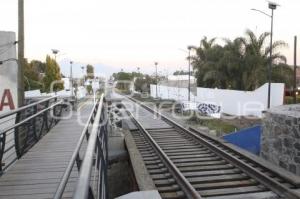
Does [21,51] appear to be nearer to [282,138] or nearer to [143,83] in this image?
[282,138]

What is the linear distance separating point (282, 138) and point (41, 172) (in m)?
6.18

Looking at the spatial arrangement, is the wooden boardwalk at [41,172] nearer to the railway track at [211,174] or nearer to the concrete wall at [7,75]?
the concrete wall at [7,75]

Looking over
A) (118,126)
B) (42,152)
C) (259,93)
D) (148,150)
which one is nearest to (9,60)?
(42,152)

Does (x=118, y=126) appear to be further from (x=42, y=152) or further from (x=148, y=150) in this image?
(x=42, y=152)

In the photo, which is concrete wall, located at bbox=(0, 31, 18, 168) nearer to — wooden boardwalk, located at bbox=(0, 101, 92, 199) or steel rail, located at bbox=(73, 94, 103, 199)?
wooden boardwalk, located at bbox=(0, 101, 92, 199)

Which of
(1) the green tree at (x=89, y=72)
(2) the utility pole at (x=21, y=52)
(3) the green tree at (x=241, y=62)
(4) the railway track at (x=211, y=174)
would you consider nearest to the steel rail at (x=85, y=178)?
(4) the railway track at (x=211, y=174)

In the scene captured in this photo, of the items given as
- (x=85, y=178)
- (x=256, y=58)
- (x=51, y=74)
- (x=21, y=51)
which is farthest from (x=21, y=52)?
(x=51, y=74)

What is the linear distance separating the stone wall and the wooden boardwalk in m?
4.89

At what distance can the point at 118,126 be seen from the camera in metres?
18.0

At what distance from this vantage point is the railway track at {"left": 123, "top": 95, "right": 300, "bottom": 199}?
8.73 m

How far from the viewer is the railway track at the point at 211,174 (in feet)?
28.7

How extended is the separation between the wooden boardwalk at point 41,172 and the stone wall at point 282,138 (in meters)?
4.89

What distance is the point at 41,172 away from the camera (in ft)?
23.9

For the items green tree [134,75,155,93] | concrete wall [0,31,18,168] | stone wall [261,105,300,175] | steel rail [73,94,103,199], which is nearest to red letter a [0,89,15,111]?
concrete wall [0,31,18,168]
